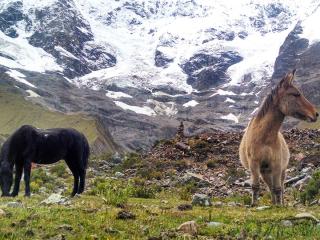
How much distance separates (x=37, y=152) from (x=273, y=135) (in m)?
8.99

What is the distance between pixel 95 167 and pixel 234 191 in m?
15.6

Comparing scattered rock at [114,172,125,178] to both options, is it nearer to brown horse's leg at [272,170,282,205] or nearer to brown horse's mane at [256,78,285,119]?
brown horse's leg at [272,170,282,205]

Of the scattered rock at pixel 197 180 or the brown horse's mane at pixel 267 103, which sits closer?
the brown horse's mane at pixel 267 103

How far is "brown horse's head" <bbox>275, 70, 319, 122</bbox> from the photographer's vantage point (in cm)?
1468

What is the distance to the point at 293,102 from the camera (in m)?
15.0

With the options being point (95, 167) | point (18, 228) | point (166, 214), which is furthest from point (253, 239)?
point (95, 167)

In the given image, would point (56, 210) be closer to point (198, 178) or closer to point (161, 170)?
point (198, 178)

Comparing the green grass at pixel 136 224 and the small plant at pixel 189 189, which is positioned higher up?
the small plant at pixel 189 189

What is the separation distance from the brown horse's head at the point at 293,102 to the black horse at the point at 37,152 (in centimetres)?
856

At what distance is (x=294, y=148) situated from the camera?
115ft

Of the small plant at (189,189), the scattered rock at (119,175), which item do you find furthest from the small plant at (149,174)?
the small plant at (189,189)

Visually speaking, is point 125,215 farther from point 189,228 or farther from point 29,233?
point 29,233

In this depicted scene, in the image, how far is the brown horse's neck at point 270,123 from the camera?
48.6 feet

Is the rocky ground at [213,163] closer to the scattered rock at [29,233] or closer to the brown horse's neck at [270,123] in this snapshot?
the brown horse's neck at [270,123]
